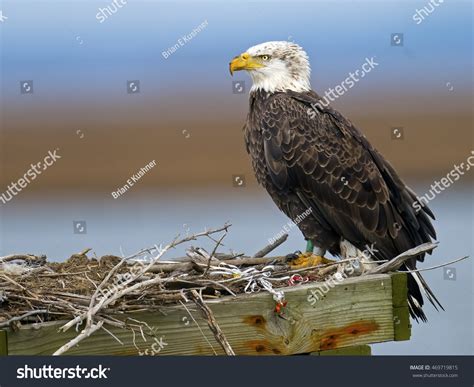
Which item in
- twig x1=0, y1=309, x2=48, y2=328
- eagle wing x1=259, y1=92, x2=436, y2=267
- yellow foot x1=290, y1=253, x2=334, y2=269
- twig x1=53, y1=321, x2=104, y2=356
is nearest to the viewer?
twig x1=53, y1=321, x2=104, y2=356

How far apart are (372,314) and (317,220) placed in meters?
1.54

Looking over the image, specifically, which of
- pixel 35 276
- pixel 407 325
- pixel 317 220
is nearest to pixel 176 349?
pixel 35 276

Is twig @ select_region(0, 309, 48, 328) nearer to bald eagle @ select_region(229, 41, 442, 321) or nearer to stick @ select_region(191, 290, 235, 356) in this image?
stick @ select_region(191, 290, 235, 356)

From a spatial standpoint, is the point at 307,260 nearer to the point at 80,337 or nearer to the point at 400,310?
the point at 400,310

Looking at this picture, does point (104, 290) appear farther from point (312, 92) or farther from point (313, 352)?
point (312, 92)

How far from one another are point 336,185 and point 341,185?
34 millimetres

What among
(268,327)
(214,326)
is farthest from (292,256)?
(214,326)

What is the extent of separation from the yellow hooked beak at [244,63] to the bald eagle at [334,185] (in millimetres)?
349

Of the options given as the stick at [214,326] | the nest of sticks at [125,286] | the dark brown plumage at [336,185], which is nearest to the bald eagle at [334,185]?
the dark brown plumage at [336,185]

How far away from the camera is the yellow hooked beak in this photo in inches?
226

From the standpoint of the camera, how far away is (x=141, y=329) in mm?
3424

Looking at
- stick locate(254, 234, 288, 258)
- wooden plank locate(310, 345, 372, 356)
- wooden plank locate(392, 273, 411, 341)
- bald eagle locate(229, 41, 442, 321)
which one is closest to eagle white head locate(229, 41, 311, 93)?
bald eagle locate(229, 41, 442, 321)

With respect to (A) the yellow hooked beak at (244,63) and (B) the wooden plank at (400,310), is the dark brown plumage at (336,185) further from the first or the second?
(B) the wooden plank at (400,310)

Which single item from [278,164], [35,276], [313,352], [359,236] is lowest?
[313,352]
